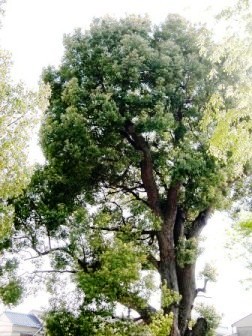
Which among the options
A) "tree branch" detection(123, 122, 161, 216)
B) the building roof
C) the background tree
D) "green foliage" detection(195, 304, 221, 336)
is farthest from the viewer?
the building roof

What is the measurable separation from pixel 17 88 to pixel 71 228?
3.96 m

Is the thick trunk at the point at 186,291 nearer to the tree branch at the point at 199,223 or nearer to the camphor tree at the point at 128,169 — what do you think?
the camphor tree at the point at 128,169

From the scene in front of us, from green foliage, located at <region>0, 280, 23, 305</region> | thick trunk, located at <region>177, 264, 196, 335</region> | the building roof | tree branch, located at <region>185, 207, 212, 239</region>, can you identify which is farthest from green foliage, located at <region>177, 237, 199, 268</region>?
the building roof

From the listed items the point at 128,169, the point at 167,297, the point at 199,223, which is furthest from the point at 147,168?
the point at 167,297

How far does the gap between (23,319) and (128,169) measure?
21343 mm

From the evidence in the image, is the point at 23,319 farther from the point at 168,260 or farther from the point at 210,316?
the point at 168,260

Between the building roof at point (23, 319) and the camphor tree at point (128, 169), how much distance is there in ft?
64.7

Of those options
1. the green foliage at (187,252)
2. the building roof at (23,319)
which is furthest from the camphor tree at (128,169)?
the building roof at (23,319)

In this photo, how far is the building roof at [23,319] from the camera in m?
29.9

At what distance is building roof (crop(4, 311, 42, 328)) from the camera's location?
98.2ft

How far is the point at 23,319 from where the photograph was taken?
30.7 metres

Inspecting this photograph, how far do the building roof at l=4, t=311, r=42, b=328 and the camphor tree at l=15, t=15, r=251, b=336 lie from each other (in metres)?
19.7

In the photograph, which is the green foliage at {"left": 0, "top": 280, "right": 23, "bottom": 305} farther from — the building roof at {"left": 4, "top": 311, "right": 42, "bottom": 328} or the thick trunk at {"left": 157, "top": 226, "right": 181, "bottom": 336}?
the building roof at {"left": 4, "top": 311, "right": 42, "bottom": 328}

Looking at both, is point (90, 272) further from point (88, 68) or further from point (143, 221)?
point (88, 68)
